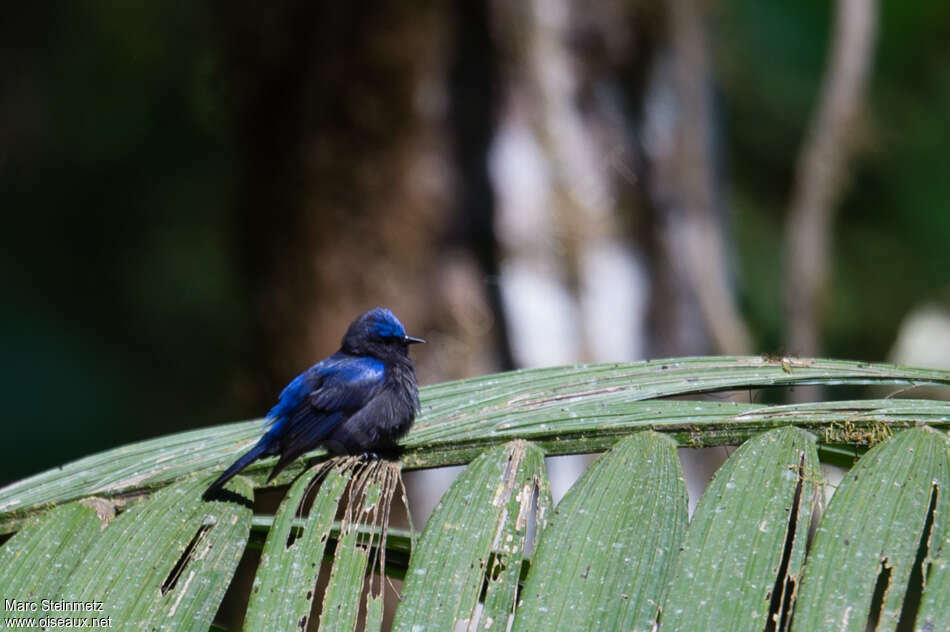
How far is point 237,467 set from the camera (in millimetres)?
1807

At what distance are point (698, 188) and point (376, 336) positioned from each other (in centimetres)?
241

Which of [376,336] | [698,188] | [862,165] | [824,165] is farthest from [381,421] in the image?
[862,165]

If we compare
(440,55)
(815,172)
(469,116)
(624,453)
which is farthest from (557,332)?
(624,453)

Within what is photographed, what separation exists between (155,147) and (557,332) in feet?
21.6

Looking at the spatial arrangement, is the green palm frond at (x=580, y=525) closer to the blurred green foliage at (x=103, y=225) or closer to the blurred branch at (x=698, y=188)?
the blurred branch at (x=698, y=188)

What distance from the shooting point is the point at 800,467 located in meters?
1.42

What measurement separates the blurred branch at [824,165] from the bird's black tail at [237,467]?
379 cm

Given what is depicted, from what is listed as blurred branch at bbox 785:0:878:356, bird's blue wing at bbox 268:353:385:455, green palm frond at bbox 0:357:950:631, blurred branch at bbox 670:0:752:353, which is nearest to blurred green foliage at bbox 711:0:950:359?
blurred branch at bbox 785:0:878:356

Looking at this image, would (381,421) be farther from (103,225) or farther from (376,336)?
(103,225)

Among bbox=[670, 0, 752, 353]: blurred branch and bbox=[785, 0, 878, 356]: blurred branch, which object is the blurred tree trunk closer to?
bbox=[670, 0, 752, 353]: blurred branch

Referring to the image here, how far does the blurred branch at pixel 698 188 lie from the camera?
475 cm

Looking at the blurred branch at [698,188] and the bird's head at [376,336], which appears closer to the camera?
the bird's head at [376,336]

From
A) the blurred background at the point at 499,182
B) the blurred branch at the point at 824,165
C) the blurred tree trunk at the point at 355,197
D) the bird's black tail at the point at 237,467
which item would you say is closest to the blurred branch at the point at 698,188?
the blurred background at the point at 499,182

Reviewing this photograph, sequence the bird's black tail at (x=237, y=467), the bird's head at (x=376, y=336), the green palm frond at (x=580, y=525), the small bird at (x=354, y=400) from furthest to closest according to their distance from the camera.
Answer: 1. the bird's head at (x=376, y=336)
2. the small bird at (x=354, y=400)
3. the bird's black tail at (x=237, y=467)
4. the green palm frond at (x=580, y=525)
